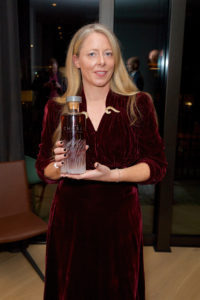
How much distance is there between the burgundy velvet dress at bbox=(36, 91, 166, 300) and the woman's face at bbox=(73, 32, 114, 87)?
122 mm

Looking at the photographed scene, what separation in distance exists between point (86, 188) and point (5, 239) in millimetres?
1136

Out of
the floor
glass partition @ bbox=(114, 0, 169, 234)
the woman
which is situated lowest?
the floor

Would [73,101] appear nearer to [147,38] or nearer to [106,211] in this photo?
[106,211]

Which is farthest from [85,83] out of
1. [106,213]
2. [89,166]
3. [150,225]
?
[150,225]

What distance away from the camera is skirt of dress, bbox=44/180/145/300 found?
1.30 m

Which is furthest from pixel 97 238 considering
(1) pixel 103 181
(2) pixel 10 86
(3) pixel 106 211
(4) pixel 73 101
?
(2) pixel 10 86

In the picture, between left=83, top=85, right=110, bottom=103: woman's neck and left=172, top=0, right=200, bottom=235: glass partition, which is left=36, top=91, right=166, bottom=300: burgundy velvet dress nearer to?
left=83, top=85, right=110, bottom=103: woman's neck

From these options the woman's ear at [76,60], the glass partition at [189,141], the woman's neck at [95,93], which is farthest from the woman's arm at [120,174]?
the glass partition at [189,141]

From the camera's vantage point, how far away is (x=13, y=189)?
2.52 metres

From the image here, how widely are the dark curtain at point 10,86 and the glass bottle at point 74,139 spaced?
1.53 meters

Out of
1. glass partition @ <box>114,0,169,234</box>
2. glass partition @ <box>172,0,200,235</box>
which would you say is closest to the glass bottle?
glass partition @ <box>114,0,169,234</box>

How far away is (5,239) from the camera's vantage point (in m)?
2.13

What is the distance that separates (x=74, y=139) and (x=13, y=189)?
1.58 meters

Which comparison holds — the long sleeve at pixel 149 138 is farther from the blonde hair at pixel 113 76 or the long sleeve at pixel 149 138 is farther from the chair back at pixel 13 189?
the chair back at pixel 13 189
